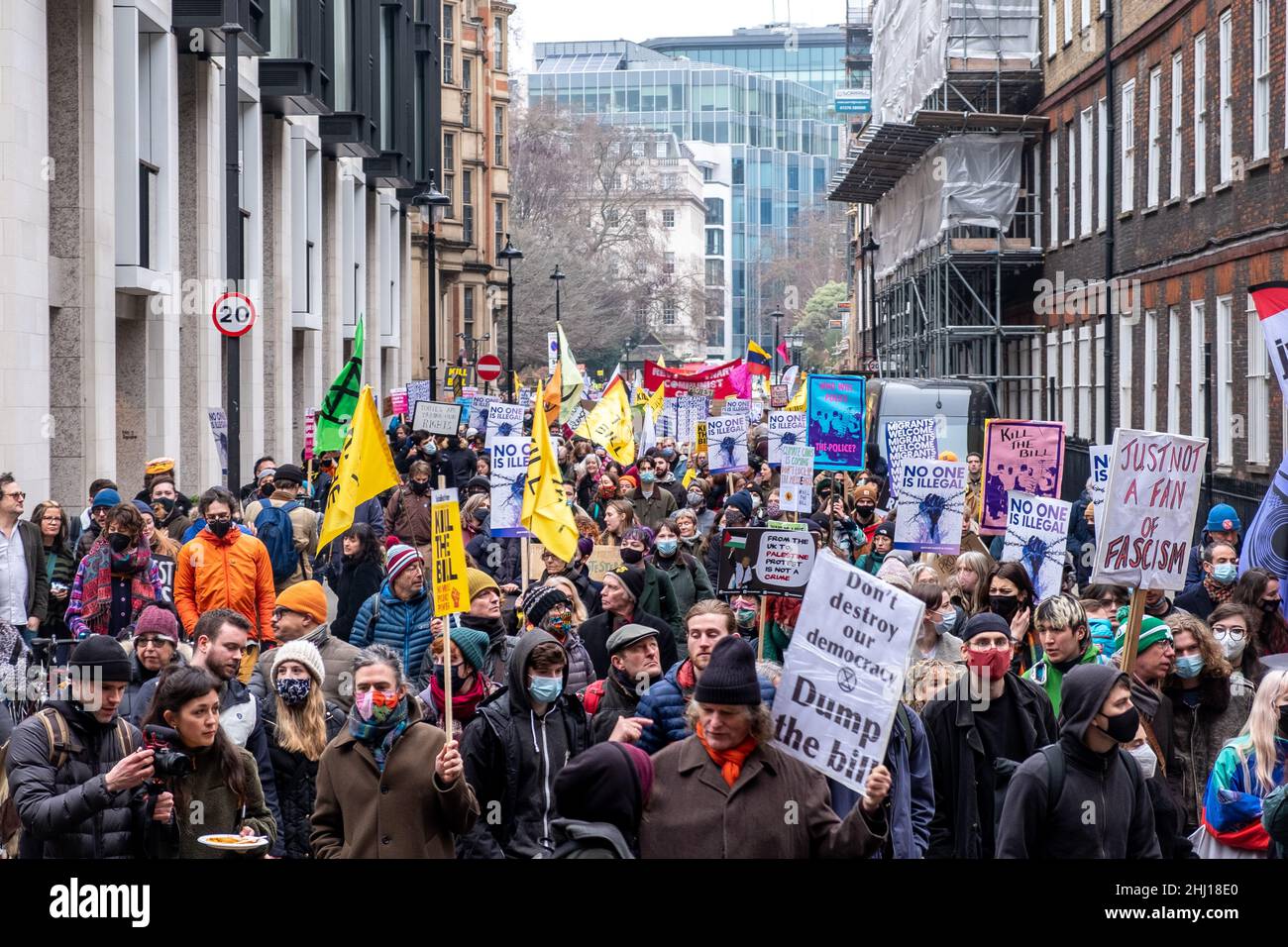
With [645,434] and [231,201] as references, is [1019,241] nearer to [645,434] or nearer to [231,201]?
→ [645,434]

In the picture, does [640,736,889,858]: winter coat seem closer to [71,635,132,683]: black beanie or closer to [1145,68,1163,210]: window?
[71,635,132,683]: black beanie

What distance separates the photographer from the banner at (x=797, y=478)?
695 inches

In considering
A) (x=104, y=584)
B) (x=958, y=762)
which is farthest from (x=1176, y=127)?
(x=958, y=762)

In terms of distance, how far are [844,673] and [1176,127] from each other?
26.0 m

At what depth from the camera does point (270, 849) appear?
700cm

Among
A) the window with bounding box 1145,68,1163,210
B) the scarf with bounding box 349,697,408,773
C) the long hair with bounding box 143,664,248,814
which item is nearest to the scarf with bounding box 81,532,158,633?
the long hair with bounding box 143,664,248,814

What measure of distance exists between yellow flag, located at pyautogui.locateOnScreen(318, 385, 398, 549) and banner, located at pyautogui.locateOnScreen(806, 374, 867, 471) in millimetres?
8605

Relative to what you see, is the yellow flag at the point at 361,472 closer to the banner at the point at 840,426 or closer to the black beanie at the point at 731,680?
the black beanie at the point at 731,680

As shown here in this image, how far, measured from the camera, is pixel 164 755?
649cm

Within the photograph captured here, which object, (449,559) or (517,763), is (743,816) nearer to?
(517,763)

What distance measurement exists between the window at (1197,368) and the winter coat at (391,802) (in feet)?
77.1

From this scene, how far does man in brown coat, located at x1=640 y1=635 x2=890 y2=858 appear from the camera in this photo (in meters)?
5.86

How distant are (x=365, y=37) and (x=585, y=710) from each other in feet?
120
